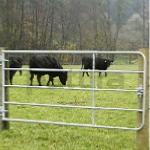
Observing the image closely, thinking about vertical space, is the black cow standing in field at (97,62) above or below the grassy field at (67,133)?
above

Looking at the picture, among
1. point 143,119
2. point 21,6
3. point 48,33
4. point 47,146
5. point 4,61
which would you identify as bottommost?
point 47,146

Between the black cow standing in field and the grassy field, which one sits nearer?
the grassy field

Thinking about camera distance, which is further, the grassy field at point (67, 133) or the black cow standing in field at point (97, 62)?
the black cow standing in field at point (97, 62)

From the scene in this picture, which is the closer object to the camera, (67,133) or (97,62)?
(67,133)

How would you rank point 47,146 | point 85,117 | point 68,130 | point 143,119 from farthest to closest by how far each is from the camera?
1. point 85,117
2. point 68,130
3. point 47,146
4. point 143,119

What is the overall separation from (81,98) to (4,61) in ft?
17.2

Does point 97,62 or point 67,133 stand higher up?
point 97,62

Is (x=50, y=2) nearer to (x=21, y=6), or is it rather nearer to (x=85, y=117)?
(x=21, y=6)

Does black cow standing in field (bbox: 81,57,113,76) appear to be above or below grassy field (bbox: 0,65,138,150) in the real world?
above

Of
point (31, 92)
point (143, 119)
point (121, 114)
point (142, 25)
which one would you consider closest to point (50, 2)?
point (142, 25)

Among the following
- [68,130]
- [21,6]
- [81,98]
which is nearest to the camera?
[68,130]

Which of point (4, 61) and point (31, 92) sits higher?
point (4, 61)

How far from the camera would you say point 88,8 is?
4872 centimetres

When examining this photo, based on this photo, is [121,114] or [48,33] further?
[48,33]
